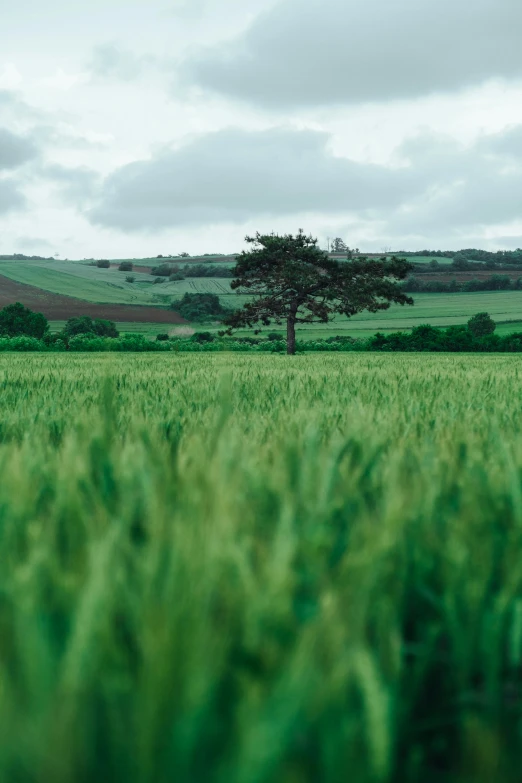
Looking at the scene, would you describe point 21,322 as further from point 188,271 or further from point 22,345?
point 188,271

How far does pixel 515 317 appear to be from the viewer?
61281 mm

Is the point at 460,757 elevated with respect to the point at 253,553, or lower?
lower

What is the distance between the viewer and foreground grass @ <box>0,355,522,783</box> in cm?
43

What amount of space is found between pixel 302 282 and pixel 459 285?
146ft

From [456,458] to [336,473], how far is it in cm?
42

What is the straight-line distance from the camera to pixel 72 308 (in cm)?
6162

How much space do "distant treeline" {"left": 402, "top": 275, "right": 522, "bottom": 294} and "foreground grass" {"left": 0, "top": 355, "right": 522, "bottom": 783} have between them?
74001 mm

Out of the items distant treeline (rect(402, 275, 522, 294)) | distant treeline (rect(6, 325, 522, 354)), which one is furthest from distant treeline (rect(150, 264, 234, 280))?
distant treeline (rect(6, 325, 522, 354))

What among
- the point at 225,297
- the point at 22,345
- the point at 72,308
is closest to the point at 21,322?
the point at 72,308

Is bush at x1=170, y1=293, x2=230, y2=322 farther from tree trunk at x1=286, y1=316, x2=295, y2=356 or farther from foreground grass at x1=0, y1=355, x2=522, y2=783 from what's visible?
foreground grass at x1=0, y1=355, x2=522, y2=783

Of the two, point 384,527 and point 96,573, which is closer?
point 96,573

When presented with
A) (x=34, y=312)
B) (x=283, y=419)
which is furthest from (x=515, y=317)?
(x=283, y=419)

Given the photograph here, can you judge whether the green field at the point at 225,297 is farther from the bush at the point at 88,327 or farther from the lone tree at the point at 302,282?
the lone tree at the point at 302,282

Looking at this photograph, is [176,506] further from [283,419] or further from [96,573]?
[283,419]
